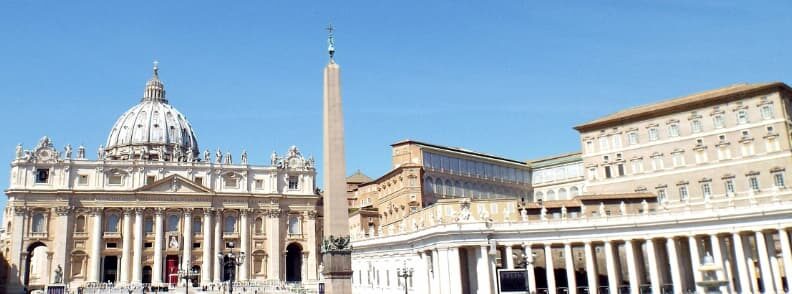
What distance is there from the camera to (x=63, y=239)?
248 ft

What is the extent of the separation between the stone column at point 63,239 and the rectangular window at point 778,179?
219 feet

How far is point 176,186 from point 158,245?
6826 mm

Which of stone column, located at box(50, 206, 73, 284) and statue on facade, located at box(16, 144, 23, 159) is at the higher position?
statue on facade, located at box(16, 144, 23, 159)

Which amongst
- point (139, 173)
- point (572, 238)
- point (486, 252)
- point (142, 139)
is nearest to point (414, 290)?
point (486, 252)

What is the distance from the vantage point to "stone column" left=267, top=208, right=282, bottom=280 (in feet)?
273

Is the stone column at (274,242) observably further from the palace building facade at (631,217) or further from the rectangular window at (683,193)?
the rectangular window at (683,193)

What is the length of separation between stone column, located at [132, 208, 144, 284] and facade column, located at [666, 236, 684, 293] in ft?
181

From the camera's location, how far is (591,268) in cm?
4756

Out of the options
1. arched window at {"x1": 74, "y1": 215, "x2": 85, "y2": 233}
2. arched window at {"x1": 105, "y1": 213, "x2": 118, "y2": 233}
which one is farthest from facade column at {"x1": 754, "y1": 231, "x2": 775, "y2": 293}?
arched window at {"x1": 74, "y1": 215, "x2": 85, "y2": 233}

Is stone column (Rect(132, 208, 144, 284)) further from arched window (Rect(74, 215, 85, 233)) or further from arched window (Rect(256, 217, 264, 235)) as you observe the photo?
arched window (Rect(256, 217, 264, 235))

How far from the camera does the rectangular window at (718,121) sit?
54.0 meters

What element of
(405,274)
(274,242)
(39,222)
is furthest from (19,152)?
(405,274)

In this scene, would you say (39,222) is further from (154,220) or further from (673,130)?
(673,130)

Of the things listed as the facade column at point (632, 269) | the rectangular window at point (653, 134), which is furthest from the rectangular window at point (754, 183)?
the facade column at point (632, 269)
